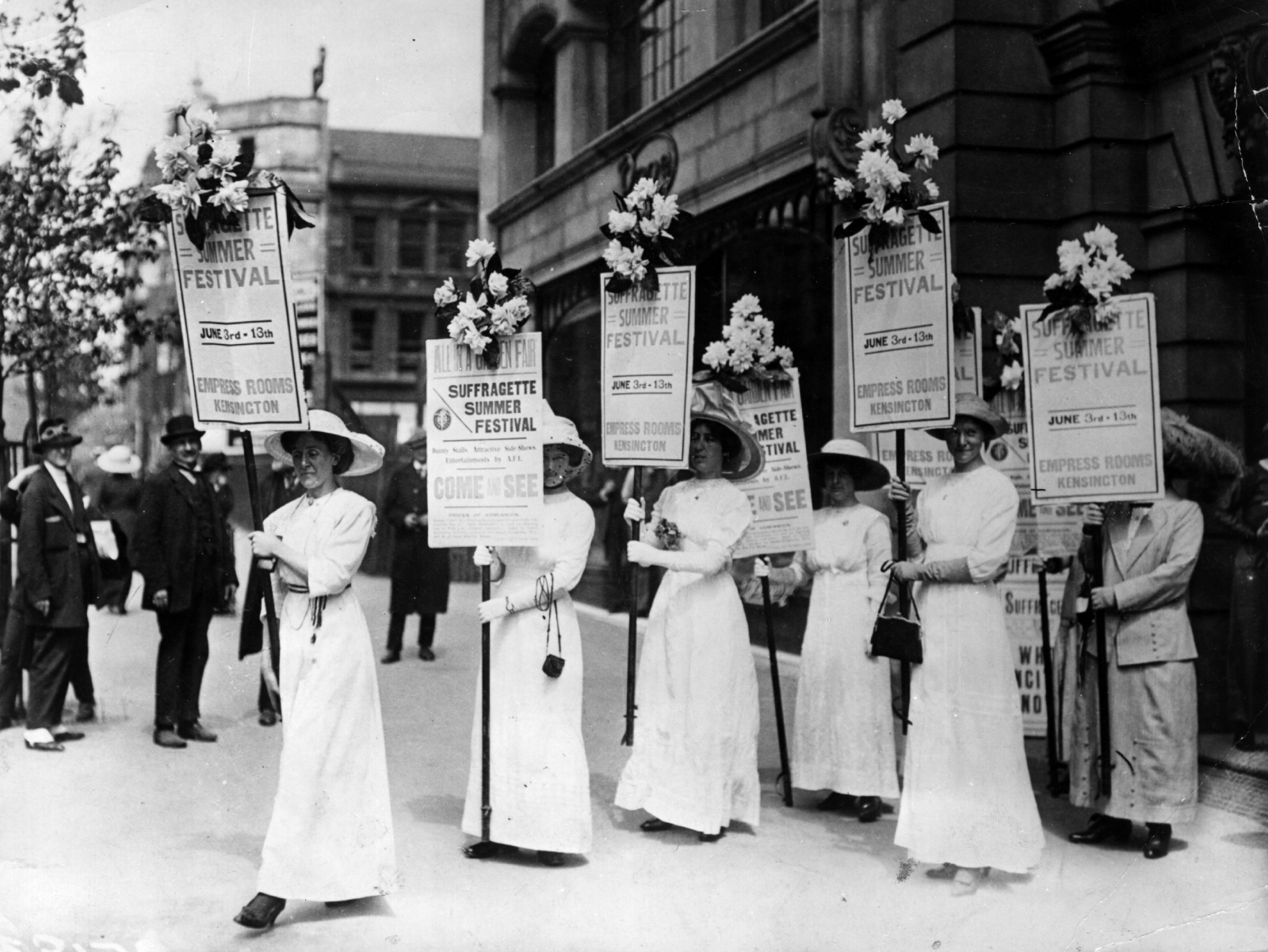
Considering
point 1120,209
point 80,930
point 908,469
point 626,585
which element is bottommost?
point 80,930

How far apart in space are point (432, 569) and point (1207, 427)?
648cm

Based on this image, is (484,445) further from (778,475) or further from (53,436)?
(53,436)

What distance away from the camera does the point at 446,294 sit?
590 cm

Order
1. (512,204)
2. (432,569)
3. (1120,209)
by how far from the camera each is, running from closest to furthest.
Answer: (1120,209) → (432,569) → (512,204)

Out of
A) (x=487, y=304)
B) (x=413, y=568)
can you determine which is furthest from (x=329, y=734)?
(x=413, y=568)

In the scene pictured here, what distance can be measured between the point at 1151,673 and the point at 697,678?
2.25 metres

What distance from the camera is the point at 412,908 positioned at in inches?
202

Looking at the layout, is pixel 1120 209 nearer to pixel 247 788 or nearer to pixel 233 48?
pixel 233 48

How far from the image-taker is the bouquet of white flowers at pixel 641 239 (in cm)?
665

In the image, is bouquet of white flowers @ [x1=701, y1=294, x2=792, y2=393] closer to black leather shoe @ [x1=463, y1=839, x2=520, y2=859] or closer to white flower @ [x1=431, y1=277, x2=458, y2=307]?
white flower @ [x1=431, y1=277, x2=458, y2=307]

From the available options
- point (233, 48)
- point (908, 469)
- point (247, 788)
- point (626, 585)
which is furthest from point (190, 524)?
point (626, 585)

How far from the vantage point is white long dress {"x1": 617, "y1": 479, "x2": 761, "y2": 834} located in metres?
6.20

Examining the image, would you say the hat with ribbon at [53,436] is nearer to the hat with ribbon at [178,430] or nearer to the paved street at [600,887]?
the hat with ribbon at [178,430]

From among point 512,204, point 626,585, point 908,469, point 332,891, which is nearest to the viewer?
point 332,891
